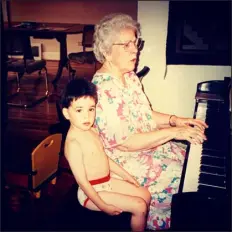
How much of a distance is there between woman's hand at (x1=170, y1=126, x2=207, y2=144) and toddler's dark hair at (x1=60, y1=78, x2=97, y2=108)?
48 cm

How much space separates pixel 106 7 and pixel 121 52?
23.9 feet

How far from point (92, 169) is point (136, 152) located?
310mm

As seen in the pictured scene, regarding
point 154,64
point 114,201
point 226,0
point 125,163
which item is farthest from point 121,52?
point 226,0

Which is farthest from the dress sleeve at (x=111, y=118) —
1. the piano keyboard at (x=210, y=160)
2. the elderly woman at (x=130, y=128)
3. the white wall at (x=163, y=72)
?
the white wall at (x=163, y=72)

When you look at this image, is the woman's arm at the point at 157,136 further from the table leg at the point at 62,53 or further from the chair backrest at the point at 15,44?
the table leg at the point at 62,53

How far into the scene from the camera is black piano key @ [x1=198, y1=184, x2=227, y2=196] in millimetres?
1237

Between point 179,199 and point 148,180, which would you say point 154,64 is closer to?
point 148,180

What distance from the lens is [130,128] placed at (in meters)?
1.78

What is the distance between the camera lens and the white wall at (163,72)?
2984mm

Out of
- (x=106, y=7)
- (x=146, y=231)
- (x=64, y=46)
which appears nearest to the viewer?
(x=146, y=231)

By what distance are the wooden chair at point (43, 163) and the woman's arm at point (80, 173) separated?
76cm

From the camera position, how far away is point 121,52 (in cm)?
181

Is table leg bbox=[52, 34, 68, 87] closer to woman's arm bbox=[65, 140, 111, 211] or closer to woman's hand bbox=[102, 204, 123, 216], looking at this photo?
woman's arm bbox=[65, 140, 111, 211]

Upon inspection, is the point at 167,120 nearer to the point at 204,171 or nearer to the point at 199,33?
the point at 204,171
